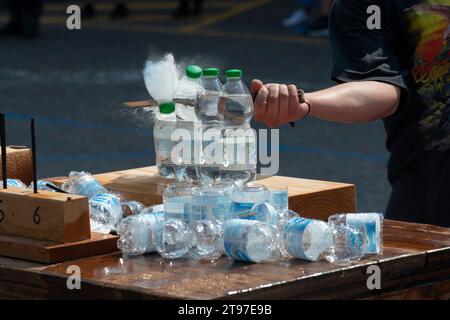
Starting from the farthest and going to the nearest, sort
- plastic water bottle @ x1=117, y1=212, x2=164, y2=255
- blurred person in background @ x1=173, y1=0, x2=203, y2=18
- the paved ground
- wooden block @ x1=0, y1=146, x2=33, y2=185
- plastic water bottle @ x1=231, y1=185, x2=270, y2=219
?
blurred person in background @ x1=173, y1=0, x2=203, y2=18 < the paved ground < wooden block @ x1=0, y1=146, x2=33, y2=185 < plastic water bottle @ x1=231, y1=185, x2=270, y2=219 < plastic water bottle @ x1=117, y1=212, x2=164, y2=255

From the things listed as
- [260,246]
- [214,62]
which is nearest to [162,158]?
[214,62]

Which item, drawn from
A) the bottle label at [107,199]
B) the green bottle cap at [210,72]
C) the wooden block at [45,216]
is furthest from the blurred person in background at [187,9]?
the wooden block at [45,216]

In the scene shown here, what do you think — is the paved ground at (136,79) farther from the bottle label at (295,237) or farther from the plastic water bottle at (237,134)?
the bottle label at (295,237)

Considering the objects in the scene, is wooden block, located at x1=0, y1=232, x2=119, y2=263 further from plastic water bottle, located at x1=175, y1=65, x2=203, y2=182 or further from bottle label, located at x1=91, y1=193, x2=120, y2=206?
plastic water bottle, located at x1=175, y1=65, x2=203, y2=182

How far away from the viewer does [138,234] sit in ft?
12.0

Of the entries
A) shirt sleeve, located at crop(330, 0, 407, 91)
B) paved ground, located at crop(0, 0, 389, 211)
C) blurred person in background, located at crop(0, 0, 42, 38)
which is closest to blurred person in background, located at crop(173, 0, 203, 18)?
paved ground, located at crop(0, 0, 389, 211)

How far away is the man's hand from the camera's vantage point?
386cm

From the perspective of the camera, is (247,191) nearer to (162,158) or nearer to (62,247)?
(62,247)

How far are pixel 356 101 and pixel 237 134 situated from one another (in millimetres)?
410

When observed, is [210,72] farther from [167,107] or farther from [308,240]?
[308,240]

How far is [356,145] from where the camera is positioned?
1098 cm

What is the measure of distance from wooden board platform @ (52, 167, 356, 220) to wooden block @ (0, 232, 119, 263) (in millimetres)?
623

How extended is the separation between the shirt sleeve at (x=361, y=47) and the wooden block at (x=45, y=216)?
116cm

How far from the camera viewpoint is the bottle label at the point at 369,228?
362 centimetres
